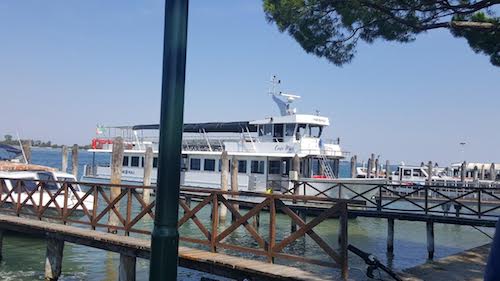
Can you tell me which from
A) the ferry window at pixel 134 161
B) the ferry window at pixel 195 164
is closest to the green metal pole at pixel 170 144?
the ferry window at pixel 195 164

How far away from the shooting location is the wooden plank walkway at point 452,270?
28.3ft

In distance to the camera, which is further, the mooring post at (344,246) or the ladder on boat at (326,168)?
the ladder on boat at (326,168)

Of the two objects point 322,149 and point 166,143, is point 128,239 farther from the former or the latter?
point 322,149

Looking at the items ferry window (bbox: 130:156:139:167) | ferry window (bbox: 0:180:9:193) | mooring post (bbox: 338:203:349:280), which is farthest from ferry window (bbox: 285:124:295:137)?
mooring post (bbox: 338:203:349:280)

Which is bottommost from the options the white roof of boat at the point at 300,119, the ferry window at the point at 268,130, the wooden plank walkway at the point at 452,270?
the wooden plank walkway at the point at 452,270

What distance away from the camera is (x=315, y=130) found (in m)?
27.9

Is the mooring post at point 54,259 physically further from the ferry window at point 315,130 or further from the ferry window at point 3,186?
the ferry window at point 315,130

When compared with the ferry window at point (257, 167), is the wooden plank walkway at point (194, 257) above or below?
below

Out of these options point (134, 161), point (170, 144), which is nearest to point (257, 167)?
point (134, 161)

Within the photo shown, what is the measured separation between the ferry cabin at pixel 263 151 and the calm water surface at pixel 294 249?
2.83 m

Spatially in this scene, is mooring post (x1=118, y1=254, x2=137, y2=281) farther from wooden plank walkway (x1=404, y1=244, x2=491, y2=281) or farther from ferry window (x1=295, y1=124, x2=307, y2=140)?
ferry window (x1=295, y1=124, x2=307, y2=140)

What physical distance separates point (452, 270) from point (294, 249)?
799 centimetres

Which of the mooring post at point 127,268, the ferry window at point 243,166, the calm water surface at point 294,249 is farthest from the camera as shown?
the ferry window at point 243,166

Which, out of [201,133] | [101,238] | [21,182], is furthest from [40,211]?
[201,133]
